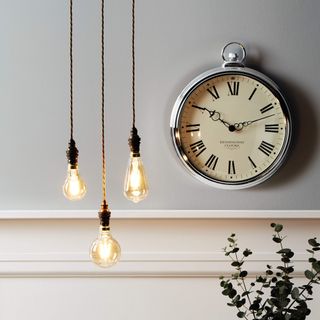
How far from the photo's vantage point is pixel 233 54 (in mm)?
1230

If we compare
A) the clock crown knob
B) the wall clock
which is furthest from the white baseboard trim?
the clock crown knob

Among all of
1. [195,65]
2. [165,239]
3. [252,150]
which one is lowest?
[165,239]

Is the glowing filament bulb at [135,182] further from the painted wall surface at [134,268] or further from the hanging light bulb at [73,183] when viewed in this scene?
the painted wall surface at [134,268]

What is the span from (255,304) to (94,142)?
0.56 metres

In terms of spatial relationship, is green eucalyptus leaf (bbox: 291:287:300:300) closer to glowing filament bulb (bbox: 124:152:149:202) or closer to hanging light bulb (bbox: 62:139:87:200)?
glowing filament bulb (bbox: 124:152:149:202)

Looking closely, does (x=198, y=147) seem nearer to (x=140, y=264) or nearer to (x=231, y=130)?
(x=231, y=130)

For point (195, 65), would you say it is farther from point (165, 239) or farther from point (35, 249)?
point (35, 249)

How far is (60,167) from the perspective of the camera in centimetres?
127

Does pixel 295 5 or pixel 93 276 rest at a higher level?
pixel 295 5

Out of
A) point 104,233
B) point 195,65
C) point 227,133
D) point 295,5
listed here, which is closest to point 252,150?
point 227,133

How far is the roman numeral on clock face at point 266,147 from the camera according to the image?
4.07 feet

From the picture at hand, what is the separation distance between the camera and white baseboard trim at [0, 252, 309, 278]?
50.4 inches

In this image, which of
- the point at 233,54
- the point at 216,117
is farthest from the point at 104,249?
the point at 233,54

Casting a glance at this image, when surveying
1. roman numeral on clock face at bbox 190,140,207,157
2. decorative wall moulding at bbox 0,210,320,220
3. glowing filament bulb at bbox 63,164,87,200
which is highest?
roman numeral on clock face at bbox 190,140,207,157
